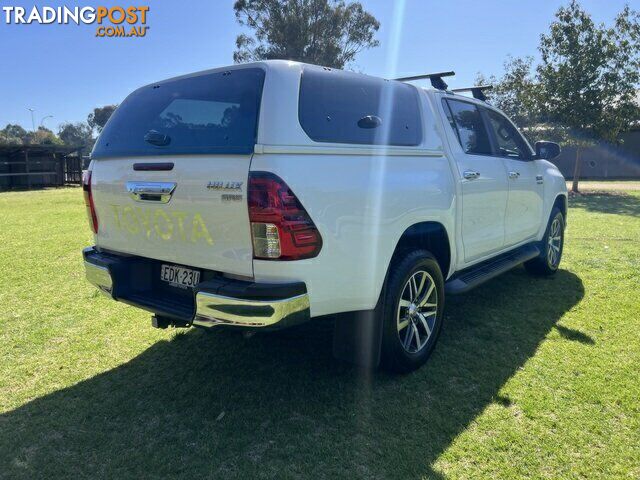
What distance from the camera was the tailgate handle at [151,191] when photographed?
2.75 metres

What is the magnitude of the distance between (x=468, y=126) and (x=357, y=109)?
1.57 meters

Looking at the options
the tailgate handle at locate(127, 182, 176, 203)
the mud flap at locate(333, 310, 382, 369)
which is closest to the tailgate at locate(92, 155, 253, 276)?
the tailgate handle at locate(127, 182, 176, 203)

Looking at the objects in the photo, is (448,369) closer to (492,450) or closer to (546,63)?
(492,450)

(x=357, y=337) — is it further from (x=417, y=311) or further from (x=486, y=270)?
(x=486, y=270)

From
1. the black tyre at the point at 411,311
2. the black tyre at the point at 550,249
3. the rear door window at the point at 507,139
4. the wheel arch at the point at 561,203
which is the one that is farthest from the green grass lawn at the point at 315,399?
the rear door window at the point at 507,139

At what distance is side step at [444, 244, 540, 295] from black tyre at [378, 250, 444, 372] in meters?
0.28

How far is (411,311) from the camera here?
3318 mm

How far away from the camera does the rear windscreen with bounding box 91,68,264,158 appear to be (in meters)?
2.58

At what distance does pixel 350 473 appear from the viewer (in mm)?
2340

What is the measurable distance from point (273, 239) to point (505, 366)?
2102 mm

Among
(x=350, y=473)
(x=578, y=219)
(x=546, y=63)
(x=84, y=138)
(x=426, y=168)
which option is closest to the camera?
(x=350, y=473)

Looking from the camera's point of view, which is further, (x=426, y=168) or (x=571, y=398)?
(x=426, y=168)

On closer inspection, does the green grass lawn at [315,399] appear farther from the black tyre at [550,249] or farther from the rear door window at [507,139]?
the rear door window at [507,139]

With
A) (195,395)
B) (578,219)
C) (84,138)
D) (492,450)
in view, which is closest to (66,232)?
(195,395)
